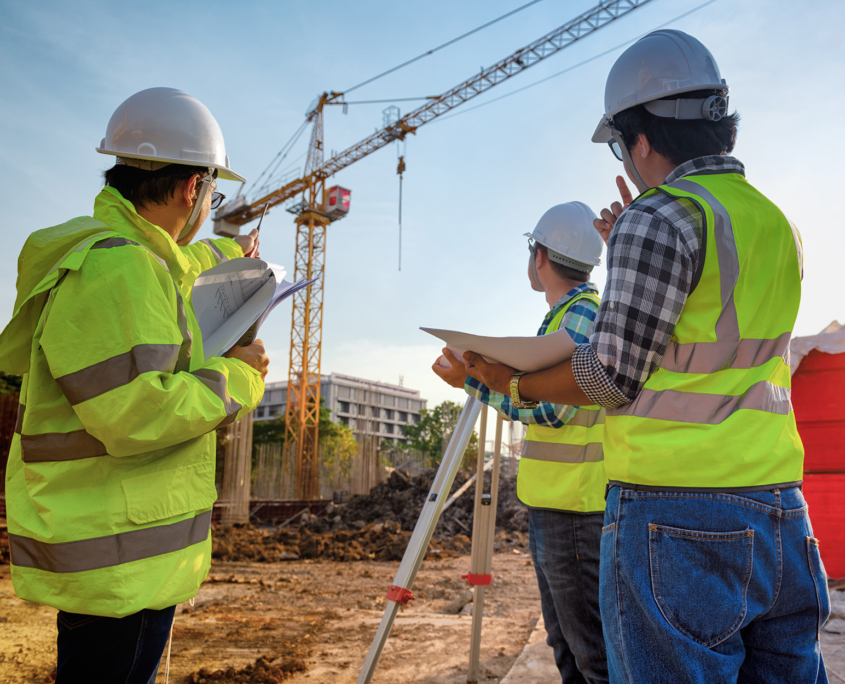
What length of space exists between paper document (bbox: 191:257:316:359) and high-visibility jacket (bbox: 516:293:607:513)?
108cm

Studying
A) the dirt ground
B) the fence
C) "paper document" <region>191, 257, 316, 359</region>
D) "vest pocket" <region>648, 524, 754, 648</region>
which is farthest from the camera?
the fence

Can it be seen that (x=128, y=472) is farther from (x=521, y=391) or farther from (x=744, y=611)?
(x=744, y=611)

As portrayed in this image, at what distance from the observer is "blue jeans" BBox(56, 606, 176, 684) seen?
1.38m

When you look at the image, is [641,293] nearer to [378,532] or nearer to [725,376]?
[725,376]

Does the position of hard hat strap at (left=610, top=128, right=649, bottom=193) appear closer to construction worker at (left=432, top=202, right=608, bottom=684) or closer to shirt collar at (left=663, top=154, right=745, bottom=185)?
shirt collar at (left=663, top=154, right=745, bottom=185)

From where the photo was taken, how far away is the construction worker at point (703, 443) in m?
1.08

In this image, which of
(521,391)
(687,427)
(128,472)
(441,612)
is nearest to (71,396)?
(128,472)

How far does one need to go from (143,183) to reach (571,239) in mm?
1778

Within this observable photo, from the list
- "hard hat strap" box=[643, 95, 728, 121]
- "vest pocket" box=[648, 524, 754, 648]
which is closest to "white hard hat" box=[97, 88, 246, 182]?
"hard hat strap" box=[643, 95, 728, 121]

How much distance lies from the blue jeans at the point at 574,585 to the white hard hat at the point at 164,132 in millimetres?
1721

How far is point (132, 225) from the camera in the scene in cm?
162

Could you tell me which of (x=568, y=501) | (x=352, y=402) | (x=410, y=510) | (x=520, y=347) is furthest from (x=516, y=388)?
(x=352, y=402)

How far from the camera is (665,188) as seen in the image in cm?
122

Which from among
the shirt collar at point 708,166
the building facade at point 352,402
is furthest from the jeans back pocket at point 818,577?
the building facade at point 352,402
